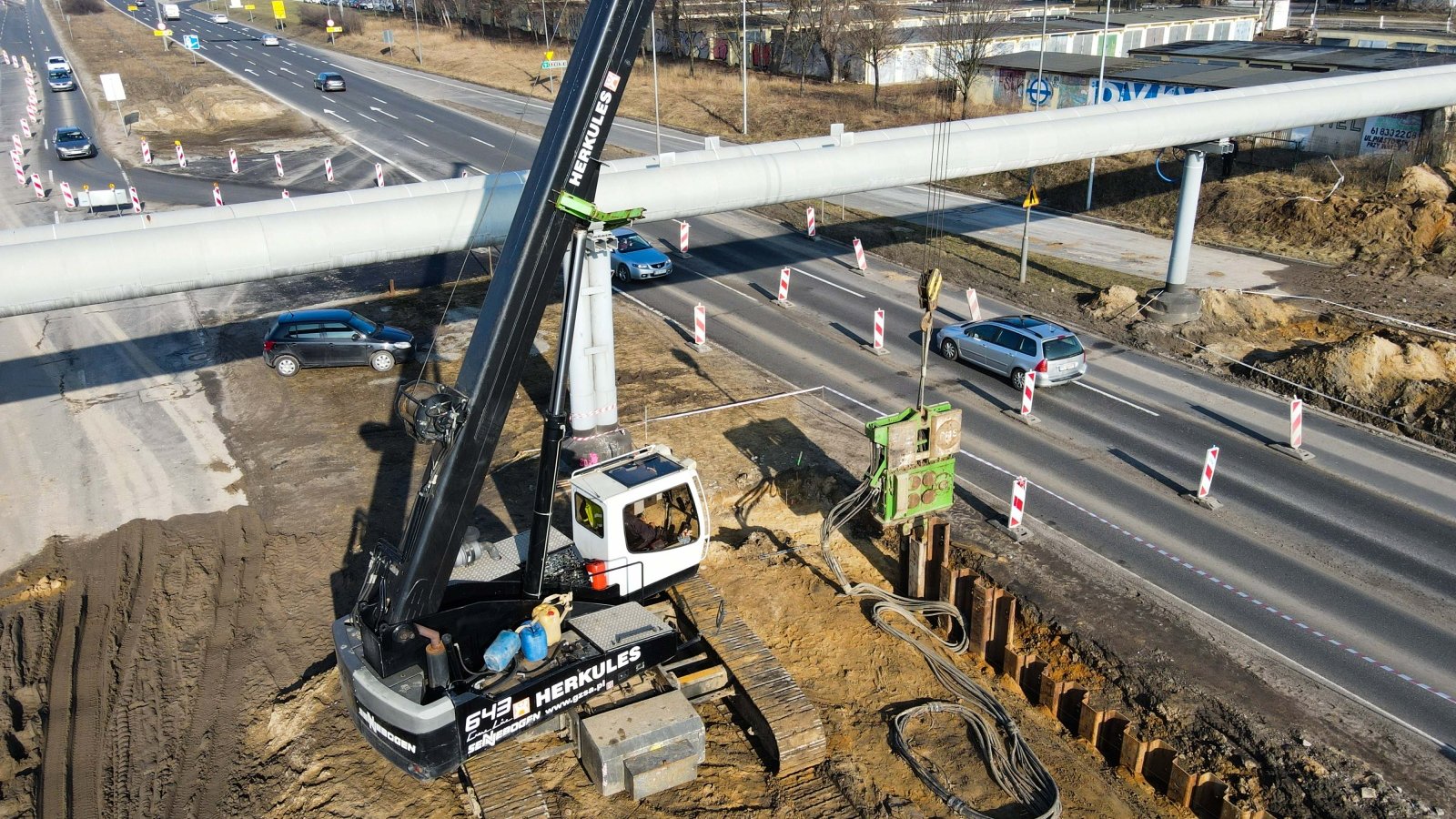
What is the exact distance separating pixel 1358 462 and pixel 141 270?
83.2 ft

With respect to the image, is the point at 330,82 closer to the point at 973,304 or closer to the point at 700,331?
the point at 700,331

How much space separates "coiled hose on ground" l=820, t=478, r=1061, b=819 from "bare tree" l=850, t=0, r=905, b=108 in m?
52.2

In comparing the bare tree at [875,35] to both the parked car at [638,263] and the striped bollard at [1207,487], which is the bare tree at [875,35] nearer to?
the parked car at [638,263]

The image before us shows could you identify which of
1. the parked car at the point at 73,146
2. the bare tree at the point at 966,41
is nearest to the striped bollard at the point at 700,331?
the bare tree at the point at 966,41

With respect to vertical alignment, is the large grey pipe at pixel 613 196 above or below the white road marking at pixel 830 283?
above

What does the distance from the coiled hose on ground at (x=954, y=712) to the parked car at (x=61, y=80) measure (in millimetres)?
82591

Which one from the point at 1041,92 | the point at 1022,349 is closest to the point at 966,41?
the point at 1041,92

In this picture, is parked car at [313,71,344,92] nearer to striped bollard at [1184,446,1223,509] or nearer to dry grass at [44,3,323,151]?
dry grass at [44,3,323,151]

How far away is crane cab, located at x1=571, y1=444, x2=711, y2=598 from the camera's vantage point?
46.5 ft

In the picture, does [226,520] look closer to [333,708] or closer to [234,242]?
[234,242]

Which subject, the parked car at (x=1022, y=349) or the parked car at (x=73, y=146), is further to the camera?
the parked car at (x=73, y=146)

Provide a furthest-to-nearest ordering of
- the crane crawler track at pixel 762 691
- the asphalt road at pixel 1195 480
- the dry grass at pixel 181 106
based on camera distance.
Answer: the dry grass at pixel 181 106 < the asphalt road at pixel 1195 480 < the crane crawler track at pixel 762 691

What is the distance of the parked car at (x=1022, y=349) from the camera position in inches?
1005

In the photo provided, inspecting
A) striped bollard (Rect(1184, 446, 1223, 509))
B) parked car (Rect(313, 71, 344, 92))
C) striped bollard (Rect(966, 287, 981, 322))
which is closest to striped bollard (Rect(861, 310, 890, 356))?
striped bollard (Rect(966, 287, 981, 322))
